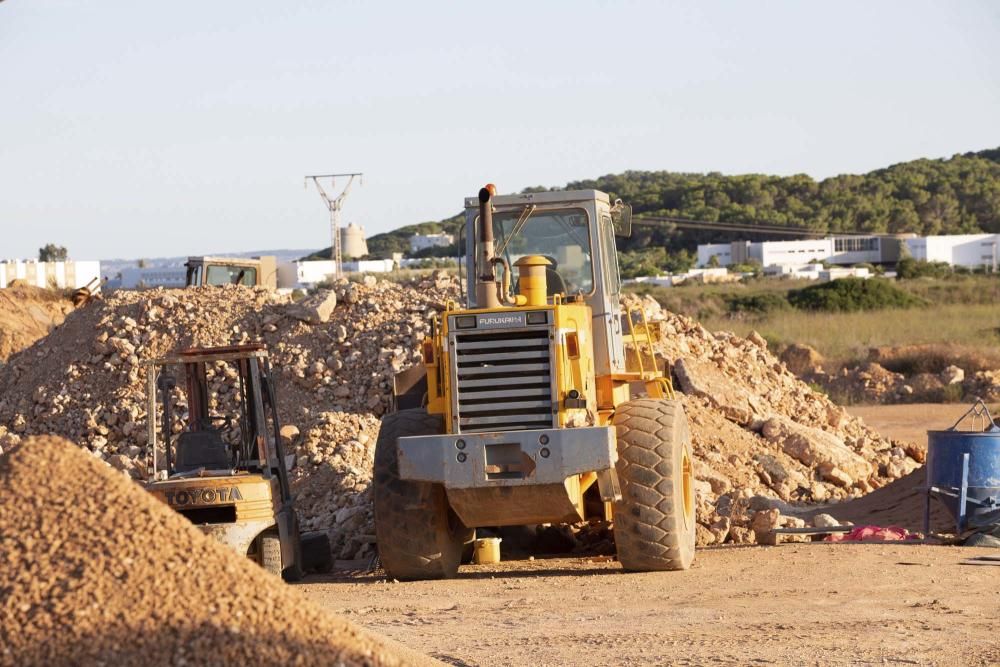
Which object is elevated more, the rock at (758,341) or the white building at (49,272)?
the white building at (49,272)

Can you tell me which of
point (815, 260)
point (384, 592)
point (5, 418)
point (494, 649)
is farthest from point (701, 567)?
point (815, 260)

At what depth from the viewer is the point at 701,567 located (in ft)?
38.3

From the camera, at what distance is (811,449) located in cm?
1736

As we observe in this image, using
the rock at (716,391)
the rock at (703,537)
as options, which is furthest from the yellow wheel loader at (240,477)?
the rock at (716,391)

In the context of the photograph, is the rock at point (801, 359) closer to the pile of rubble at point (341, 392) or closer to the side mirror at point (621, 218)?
the pile of rubble at point (341, 392)

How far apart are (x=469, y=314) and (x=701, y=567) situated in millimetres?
3052

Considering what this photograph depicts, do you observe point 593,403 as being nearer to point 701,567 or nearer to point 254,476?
point 701,567

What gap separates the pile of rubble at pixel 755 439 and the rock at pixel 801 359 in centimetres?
1010

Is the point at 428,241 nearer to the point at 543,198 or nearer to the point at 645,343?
the point at 645,343

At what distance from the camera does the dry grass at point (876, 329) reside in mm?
34719

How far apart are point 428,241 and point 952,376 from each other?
73193 millimetres

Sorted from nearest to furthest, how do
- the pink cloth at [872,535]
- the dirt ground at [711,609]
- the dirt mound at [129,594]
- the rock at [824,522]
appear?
1. the dirt mound at [129,594]
2. the dirt ground at [711,609]
3. the pink cloth at [872,535]
4. the rock at [824,522]

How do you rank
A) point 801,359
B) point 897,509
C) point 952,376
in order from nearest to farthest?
1. point 897,509
2. point 952,376
3. point 801,359

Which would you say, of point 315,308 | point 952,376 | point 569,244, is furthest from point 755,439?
point 952,376
